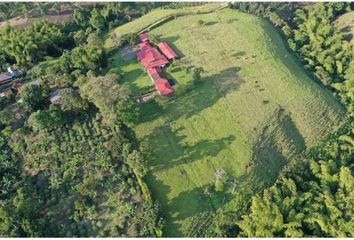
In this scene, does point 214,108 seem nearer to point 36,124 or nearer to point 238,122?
point 238,122

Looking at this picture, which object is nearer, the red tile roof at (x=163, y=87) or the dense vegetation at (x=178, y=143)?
the dense vegetation at (x=178, y=143)

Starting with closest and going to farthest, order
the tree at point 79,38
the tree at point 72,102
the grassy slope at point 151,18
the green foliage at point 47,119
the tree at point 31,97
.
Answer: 1. the green foliage at point 47,119
2. the tree at point 72,102
3. the tree at point 31,97
4. the tree at point 79,38
5. the grassy slope at point 151,18

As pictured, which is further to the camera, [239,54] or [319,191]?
[239,54]

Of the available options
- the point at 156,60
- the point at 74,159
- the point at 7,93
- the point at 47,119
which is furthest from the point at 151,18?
the point at 74,159

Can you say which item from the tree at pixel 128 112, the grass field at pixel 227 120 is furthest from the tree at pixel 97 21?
the tree at pixel 128 112

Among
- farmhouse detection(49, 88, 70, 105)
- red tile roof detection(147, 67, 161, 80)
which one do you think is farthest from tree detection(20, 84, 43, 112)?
red tile roof detection(147, 67, 161, 80)

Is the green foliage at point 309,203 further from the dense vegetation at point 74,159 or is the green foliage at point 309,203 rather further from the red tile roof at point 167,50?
the red tile roof at point 167,50

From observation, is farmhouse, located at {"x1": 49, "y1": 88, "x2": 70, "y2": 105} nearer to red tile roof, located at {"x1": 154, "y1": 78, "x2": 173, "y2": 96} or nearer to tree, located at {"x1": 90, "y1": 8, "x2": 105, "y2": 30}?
red tile roof, located at {"x1": 154, "y1": 78, "x2": 173, "y2": 96}

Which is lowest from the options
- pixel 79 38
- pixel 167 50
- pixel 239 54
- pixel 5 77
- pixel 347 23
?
pixel 239 54

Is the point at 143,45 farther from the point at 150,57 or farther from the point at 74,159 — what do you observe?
the point at 74,159
